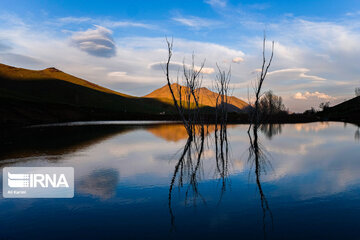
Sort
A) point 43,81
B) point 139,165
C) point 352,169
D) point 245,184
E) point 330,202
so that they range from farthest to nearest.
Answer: point 43,81, point 139,165, point 352,169, point 245,184, point 330,202

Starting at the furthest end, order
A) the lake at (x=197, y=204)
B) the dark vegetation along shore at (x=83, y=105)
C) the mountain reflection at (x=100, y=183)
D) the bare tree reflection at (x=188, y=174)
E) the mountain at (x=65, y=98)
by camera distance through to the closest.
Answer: the mountain at (x=65, y=98)
the dark vegetation along shore at (x=83, y=105)
the mountain reflection at (x=100, y=183)
the bare tree reflection at (x=188, y=174)
the lake at (x=197, y=204)

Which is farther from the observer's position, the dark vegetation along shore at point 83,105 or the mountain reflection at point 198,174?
the dark vegetation along shore at point 83,105

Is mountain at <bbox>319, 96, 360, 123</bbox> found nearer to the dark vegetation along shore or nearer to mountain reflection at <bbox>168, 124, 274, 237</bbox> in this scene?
the dark vegetation along shore

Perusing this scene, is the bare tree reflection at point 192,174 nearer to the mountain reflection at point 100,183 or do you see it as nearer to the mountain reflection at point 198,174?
the mountain reflection at point 198,174

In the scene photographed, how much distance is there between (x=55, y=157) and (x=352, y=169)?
15.3 metres

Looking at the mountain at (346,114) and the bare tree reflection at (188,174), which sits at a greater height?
the mountain at (346,114)

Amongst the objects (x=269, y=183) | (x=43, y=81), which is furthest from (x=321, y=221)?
(x=43, y=81)

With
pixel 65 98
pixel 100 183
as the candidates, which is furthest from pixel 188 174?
pixel 65 98

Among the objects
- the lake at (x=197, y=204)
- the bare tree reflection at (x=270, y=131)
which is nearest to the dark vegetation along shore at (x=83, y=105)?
the bare tree reflection at (x=270, y=131)

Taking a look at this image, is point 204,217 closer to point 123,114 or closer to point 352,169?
point 352,169

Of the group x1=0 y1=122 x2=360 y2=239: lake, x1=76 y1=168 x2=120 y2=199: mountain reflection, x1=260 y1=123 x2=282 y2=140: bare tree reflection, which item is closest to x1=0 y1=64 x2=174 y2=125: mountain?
x1=260 y1=123 x2=282 y2=140: bare tree reflection

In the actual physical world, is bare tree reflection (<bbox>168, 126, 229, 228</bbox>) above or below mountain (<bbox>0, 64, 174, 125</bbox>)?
below

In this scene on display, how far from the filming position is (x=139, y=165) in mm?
13172

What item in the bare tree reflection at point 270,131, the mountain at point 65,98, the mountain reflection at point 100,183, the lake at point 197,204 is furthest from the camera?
the mountain at point 65,98
